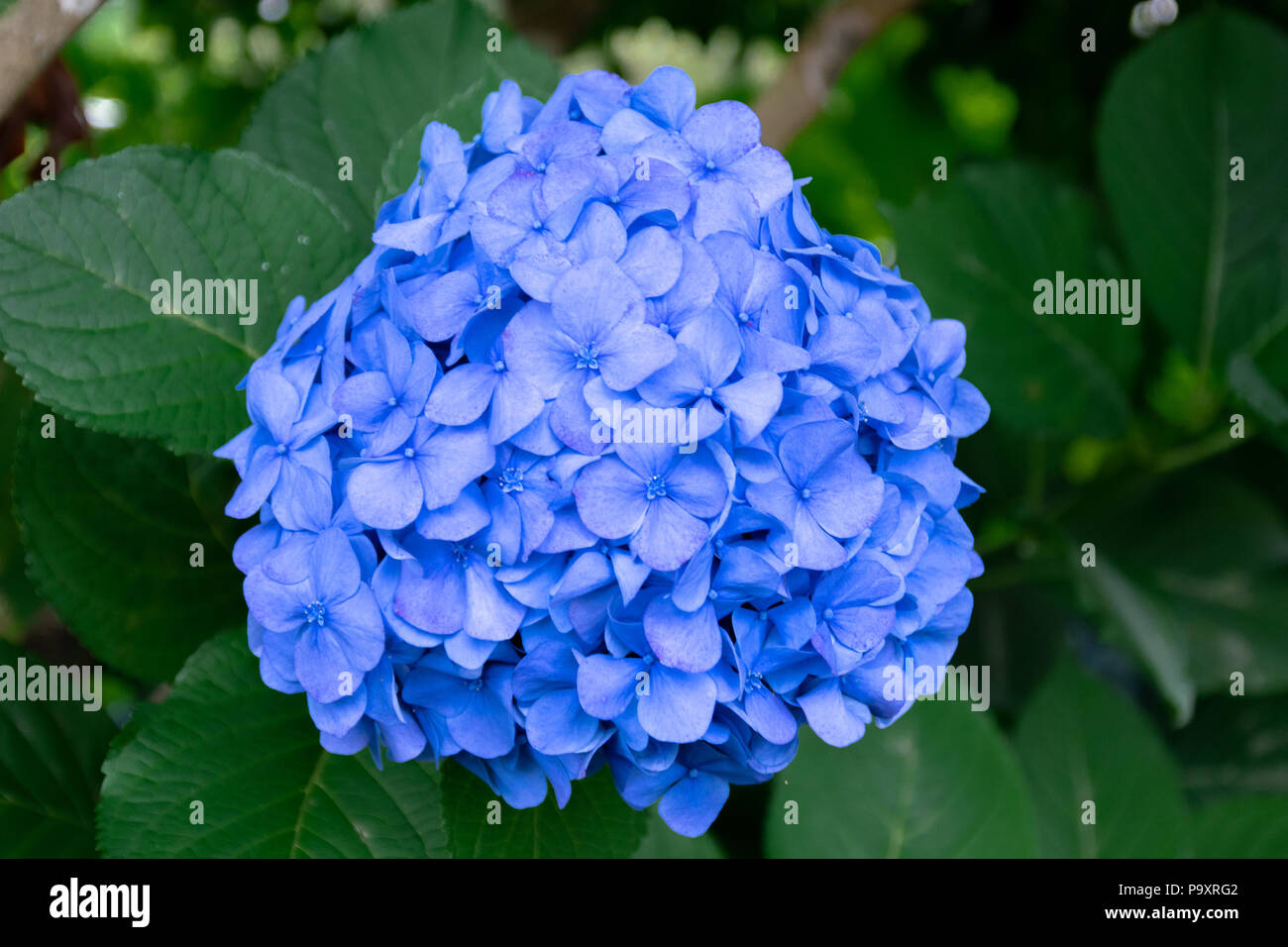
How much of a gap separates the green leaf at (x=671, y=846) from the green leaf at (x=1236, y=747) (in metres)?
1.04

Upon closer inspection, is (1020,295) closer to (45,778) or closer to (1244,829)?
(1244,829)

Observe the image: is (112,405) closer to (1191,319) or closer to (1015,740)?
(1015,740)

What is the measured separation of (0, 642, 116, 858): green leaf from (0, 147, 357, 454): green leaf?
43 cm

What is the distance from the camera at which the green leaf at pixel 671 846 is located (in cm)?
132

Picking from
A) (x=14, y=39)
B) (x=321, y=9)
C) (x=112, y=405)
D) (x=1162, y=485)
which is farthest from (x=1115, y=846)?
(x=321, y=9)

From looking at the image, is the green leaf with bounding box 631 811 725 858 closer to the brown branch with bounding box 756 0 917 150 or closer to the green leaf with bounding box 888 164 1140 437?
the green leaf with bounding box 888 164 1140 437

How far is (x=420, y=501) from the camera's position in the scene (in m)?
0.69

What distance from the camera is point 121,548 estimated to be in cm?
109

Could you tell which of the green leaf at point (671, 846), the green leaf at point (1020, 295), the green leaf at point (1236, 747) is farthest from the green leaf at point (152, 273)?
the green leaf at point (1236, 747)

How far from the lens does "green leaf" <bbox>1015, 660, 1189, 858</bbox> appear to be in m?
1.53

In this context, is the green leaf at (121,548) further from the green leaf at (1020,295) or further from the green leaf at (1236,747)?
the green leaf at (1236,747)

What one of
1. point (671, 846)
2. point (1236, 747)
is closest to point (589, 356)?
point (671, 846)

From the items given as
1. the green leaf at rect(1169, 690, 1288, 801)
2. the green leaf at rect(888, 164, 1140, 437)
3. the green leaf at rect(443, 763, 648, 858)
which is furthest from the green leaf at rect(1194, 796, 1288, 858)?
the green leaf at rect(443, 763, 648, 858)
